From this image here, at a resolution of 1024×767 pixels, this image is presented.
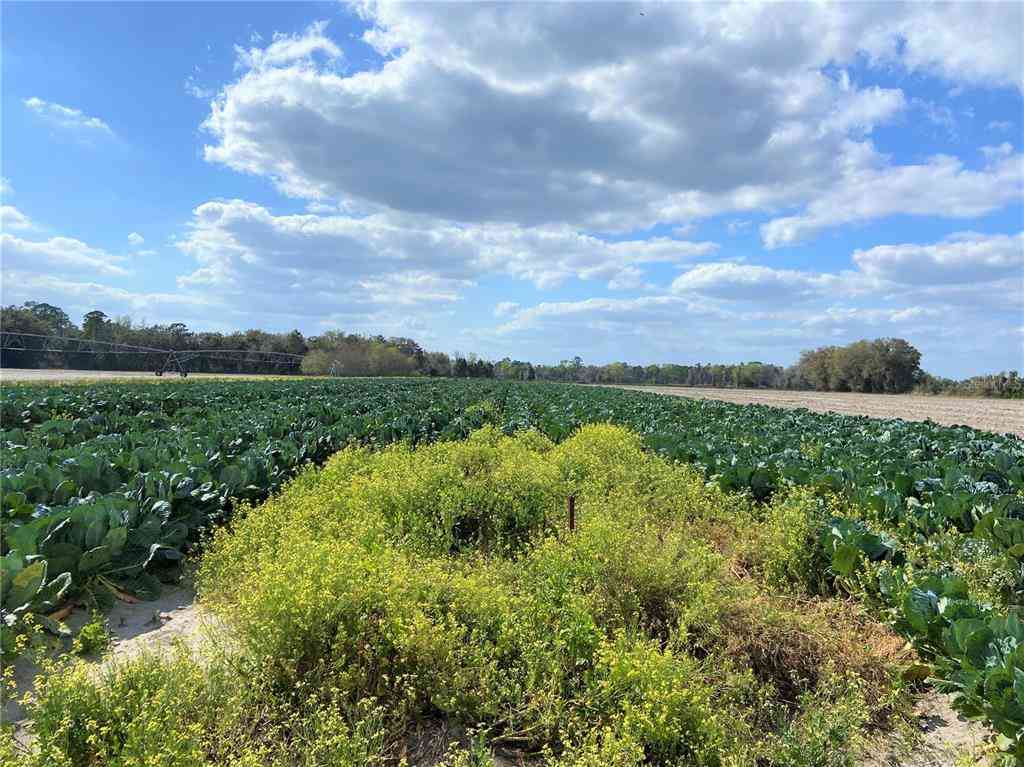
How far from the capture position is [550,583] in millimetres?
4484

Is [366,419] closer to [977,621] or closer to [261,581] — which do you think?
[261,581]

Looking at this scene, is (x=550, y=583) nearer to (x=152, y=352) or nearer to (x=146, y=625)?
(x=146, y=625)

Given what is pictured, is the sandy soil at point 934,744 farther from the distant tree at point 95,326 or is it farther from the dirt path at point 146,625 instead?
the distant tree at point 95,326

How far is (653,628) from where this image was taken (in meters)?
4.54

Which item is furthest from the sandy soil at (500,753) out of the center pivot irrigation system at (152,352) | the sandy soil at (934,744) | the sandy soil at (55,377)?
the center pivot irrigation system at (152,352)

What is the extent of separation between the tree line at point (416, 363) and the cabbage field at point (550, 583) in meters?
63.0

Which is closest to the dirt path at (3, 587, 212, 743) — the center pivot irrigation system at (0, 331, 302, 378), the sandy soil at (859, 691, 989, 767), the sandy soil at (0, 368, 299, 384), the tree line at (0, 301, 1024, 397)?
the sandy soil at (859, 691, 989, 767)

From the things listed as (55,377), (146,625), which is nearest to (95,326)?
(55,377)

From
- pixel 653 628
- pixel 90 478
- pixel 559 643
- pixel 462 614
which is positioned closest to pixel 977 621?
pixel 653 628

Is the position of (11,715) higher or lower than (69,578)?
lower

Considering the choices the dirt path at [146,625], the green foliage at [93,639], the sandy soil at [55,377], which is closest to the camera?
the dirt path at [146,625]

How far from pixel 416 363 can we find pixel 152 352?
3511 cm

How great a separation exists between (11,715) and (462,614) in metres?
2.67

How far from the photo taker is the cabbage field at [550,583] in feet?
10.4
